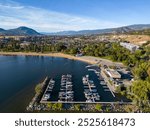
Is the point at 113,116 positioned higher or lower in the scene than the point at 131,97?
higher

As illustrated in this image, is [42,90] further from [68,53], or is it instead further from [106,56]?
[68,53]

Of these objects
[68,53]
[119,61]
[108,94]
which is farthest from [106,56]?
[108,94]

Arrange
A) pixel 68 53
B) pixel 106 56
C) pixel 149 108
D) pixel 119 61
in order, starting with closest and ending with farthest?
pixel 149 108
pixel 119 61
pixel 106 56
pixel 68 53

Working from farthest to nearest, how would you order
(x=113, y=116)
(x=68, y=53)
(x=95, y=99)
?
1. (x=68, y=53)
2. (x=95, y=99)
3. (x=113, y=116)

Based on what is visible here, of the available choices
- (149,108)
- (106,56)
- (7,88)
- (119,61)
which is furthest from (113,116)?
(106,56)

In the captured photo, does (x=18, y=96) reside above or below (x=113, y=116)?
below

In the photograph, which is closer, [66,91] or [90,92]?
[90,92]

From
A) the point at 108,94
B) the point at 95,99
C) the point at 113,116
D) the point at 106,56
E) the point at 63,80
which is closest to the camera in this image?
the point at 113,116

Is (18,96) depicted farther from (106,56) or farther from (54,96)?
(106,56)

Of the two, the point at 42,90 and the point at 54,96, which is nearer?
the point at 54,96
